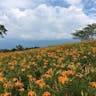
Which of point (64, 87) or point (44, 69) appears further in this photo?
point (44, 69)

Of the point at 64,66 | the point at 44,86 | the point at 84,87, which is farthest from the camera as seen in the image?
the point at 64,66

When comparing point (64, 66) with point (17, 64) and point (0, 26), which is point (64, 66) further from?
point (0, 26)

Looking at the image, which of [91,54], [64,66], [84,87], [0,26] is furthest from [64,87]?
[0,26]

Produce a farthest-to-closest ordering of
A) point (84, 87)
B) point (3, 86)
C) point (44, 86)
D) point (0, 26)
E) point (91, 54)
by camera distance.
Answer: point (0, 26), point (91, 54), point (3, 86), point (44, 86), point (84, 87)

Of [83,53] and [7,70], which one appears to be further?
[83,53]

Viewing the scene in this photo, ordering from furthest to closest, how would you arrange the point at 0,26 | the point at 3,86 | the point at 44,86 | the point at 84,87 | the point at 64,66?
the point at 0,26
the point at 64,66
the point at 3,86
the point at 44,86
the point at 84,87

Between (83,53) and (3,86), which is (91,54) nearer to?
(83,53)

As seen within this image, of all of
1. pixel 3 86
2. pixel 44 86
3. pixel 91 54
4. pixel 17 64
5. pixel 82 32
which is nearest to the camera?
pixel 44 86

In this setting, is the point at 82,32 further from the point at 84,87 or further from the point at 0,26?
the point at 84,87

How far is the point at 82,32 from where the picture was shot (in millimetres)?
127812

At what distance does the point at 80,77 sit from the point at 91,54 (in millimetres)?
5655

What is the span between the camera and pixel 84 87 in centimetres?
717

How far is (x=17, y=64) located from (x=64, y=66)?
2.32m

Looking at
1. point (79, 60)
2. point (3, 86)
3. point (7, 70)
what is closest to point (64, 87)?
point (3, 86)
